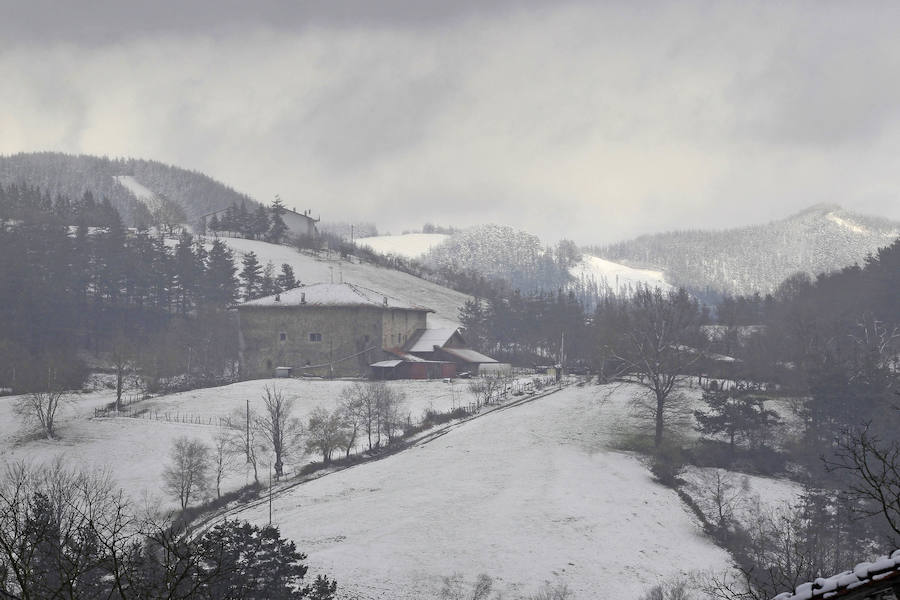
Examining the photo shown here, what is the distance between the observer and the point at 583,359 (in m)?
81.8

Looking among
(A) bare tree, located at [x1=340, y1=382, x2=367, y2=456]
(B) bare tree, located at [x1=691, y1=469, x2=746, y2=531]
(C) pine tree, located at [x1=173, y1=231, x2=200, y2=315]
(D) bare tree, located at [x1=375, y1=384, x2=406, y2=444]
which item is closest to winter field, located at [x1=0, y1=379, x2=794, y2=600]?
(B) bare tree, located at [x1=691, y1=469, x2=746, y2=531]

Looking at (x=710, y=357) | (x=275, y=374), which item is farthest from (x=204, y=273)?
(x=710, y=357)

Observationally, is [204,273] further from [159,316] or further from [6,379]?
[6,379]

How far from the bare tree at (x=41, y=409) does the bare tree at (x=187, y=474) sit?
356 inches

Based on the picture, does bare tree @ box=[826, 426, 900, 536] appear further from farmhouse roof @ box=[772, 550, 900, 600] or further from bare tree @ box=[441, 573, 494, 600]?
bare tree @ box=[441, 573, 494, 600]

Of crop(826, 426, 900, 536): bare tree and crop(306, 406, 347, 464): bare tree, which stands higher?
crop(826, 426, 900, 536): bare tree

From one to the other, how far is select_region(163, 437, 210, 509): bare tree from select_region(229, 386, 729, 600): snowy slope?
4.39 m

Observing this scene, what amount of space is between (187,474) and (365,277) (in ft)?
244

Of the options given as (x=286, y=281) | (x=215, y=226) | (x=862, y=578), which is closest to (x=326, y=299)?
(x=286, y=281)

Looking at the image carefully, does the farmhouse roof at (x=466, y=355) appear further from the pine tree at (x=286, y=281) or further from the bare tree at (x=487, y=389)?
the pine tree at (x=286, y=281)

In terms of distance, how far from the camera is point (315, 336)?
6850 cm

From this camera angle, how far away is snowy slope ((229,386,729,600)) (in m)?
26.2

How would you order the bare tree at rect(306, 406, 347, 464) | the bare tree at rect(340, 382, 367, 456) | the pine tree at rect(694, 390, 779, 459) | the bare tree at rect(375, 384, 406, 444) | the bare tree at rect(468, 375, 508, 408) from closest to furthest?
the bare tree at rect(306, 406, 347, 464)
the bare tree at rect(340, 382, 367, 456)
the pine tree at rect(694, 390, 779, 459)
the bare tree at rect(375, 384, 406, 444)
the bare tree at rect(468, 375, 508, 408)

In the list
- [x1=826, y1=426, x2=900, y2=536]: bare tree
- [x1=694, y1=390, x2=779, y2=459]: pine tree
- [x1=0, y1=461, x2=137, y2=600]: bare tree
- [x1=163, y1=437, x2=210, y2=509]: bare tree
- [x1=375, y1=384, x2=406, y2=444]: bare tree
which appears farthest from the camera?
[x1=375, y1=384, x2=406, y2=444]: bare tree
